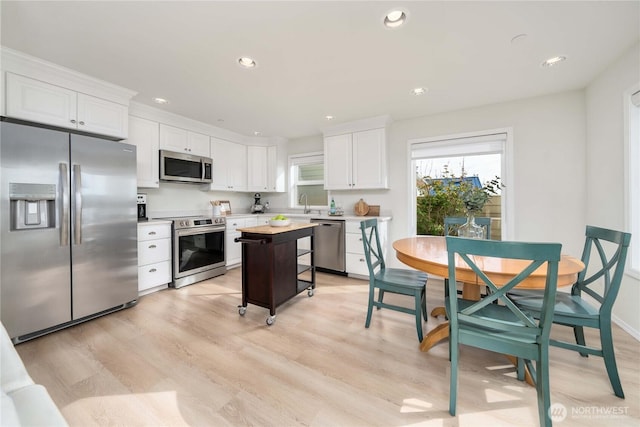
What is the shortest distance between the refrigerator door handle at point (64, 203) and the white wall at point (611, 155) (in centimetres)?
491

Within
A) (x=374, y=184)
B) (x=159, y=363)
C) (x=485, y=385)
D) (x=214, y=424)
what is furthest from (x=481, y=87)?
(x=159, y=363)

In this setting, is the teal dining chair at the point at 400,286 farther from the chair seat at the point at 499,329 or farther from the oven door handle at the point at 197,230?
the oven door handle at the point at 197,230

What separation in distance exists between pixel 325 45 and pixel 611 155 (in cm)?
290

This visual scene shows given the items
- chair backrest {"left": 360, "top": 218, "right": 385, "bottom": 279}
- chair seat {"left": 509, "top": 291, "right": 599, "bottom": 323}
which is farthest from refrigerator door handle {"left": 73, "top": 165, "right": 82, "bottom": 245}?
chair seat {"left": 509, "top": 291, "right": 599, "bottom": 323}

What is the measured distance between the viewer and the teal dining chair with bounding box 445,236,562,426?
3.86 feet

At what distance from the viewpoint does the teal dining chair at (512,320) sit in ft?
3.86

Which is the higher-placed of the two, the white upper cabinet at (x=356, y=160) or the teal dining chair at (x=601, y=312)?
the white upper cabinet at (x=356, y=160)

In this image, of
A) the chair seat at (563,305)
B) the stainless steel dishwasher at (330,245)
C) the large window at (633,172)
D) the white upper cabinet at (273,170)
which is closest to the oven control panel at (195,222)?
Answer: the white upper cabinet at (273,170)

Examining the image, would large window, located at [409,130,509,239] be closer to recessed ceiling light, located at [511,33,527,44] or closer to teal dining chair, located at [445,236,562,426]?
recessed ceiling light, located at [511,33,527,44]

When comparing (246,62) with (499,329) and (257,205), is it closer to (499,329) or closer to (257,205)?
(499,329)

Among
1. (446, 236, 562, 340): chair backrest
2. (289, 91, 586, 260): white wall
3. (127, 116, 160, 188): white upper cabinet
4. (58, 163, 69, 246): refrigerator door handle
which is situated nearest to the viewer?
(446, 236, 562, 340): chair backrest

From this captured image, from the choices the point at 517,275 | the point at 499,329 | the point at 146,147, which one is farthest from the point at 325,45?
the point at 146,147

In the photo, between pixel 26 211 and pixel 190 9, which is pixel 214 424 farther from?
pixel 190 9

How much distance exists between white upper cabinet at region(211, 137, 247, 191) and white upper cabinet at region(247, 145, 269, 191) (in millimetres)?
74
